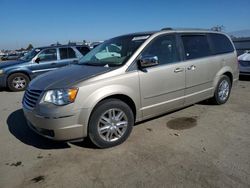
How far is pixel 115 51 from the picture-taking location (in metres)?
4.42

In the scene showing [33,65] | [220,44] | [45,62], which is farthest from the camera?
[45,62]

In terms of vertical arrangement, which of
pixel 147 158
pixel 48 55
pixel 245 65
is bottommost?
pixel 147 158

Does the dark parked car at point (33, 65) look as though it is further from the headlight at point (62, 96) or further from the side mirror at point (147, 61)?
the headlight at point (62, 96)

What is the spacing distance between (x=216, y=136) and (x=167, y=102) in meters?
0.99

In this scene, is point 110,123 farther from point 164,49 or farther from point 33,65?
point 33,65

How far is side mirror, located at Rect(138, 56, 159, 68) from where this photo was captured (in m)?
3.83

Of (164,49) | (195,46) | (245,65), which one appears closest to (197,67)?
(195,46)

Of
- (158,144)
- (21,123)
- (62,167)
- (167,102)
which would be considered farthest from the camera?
(21,123)

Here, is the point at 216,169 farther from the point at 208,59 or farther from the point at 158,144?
the point at 208,59

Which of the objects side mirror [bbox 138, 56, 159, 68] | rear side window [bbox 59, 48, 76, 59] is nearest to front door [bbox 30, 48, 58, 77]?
rear side window [bbox 59, 48, 76, 59]

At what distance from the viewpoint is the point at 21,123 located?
4.98 meters

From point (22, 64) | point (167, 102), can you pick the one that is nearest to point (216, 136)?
point (167, 102)

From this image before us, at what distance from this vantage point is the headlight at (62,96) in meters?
3.24

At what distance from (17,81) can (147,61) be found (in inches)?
268
